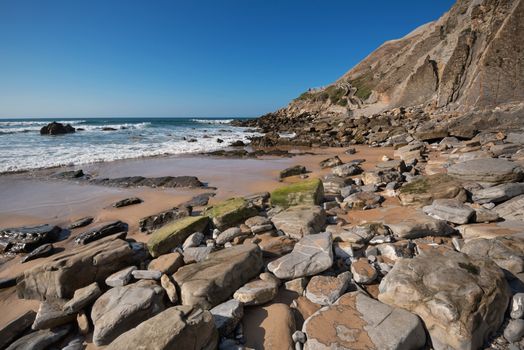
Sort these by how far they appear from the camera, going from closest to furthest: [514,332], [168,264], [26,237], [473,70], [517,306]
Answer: [514,332] → [517,306] → [168,264] → [26,237] → [473,70]

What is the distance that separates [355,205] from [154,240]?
3657 mm

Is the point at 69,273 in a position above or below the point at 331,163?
below

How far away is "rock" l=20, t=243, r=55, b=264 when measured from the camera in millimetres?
4170

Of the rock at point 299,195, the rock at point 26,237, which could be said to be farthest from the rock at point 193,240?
the rock at point 26,237

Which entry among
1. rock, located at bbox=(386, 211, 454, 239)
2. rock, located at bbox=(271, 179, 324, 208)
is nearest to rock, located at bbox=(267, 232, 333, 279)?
rock, located at bbox=(386, 211, 454, 239)

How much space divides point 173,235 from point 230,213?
108 cm

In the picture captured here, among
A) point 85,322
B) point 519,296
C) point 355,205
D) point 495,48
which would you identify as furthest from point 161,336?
point 495,48

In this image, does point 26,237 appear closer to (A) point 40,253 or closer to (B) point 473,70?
(A) point 40,253

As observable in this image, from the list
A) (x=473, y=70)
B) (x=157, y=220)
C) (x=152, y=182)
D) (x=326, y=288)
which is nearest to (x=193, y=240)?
(x=157, y=220)

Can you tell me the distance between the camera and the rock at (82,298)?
270cm

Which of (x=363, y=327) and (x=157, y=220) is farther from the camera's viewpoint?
(x=157, y=220)

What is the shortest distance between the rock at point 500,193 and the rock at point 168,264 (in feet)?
15.5

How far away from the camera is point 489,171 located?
477 cm

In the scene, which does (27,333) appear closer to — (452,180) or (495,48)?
(452,180)
